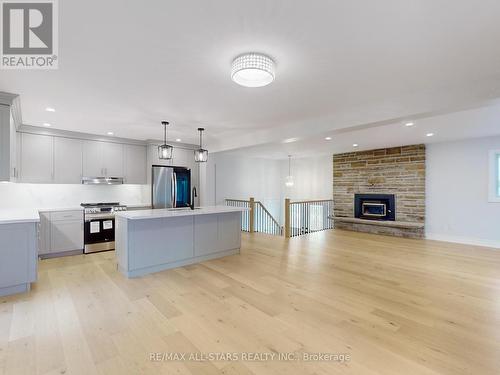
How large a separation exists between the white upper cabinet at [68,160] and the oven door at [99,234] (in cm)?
92

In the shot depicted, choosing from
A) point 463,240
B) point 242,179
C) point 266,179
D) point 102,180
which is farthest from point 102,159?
point 463,240

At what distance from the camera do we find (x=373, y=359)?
6.21 ft

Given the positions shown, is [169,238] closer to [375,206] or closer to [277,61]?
[277,61]

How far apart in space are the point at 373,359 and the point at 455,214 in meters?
5.87

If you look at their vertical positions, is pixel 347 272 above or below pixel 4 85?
below

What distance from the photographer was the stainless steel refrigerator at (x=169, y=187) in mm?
5887

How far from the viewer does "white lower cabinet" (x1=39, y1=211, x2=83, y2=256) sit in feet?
14.5

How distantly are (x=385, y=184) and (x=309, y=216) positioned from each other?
2.41 metres

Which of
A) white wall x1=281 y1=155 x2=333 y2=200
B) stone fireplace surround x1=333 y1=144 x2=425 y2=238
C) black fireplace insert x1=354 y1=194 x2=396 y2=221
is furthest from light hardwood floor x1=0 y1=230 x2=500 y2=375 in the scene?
white wall x1=281 y1=155 x2=333 y2=200

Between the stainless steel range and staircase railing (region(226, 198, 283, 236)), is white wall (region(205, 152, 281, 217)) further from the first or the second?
the stainless steel range

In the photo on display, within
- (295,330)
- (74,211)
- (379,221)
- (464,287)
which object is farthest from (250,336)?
(379,221)

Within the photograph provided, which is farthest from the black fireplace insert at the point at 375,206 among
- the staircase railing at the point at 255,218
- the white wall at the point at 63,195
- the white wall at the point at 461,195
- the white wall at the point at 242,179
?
the white wall at the point at 63,195

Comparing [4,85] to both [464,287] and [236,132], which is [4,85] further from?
[464,287]

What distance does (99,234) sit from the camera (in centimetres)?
494
